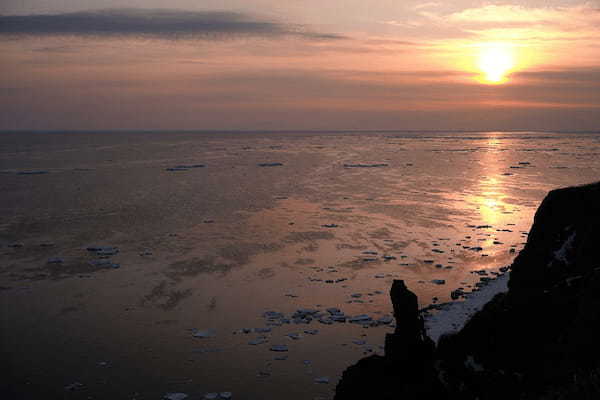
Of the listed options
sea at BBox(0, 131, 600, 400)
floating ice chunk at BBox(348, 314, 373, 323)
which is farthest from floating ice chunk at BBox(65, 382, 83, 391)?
floating ice chunk at BBox(348, 314, 373, 323)

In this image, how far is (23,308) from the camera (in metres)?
18.6

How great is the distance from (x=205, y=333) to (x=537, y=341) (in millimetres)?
9927

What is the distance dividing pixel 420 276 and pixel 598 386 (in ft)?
49.0

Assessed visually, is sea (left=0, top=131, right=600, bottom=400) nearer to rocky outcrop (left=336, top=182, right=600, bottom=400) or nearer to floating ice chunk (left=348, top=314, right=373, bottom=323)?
floating ice chunk (left=348, top=314, right=373, bottom=323)

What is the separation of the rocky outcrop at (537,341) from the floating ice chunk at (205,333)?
254 inches

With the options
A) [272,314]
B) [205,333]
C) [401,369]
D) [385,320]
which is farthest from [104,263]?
[401,369]

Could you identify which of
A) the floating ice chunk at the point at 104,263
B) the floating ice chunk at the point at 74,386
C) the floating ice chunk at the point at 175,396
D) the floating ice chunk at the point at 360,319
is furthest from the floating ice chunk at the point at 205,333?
the floating ice chunk at the point at 104,263

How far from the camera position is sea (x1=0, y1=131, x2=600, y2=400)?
1421 cm

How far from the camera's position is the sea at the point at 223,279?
14211mm

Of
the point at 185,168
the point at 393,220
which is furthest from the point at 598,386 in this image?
the point at 185,168

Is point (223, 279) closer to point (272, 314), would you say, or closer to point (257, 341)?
point (272, 314)

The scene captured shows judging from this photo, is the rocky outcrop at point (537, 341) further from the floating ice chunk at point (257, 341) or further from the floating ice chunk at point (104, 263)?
the floating ice chunk at point (104, 263)

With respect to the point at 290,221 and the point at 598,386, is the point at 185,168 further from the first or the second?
the point at 598,386

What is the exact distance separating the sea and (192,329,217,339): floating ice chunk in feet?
0.22
